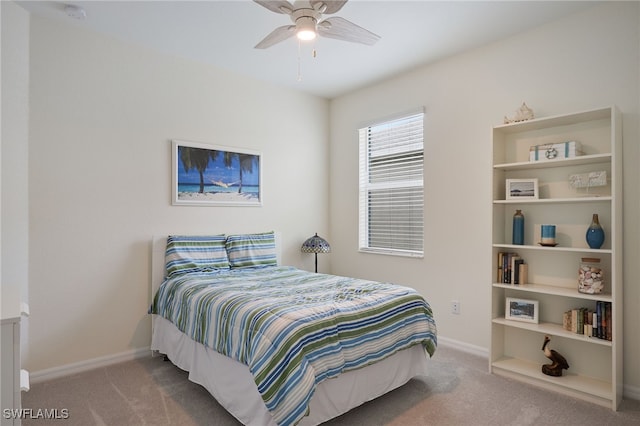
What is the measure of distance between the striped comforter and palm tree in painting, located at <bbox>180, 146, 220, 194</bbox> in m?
1.07

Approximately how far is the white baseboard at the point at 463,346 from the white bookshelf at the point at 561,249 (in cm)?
21

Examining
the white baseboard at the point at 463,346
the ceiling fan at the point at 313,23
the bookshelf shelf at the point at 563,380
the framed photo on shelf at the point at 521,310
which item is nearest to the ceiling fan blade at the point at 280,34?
the ceiling fan at the point at 313,23

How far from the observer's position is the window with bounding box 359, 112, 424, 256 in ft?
12.8

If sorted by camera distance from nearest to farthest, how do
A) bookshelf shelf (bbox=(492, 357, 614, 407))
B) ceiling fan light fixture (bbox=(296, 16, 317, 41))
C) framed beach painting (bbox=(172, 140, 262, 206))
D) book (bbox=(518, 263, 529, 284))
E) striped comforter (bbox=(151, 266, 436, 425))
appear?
striped comforter (bbox=(151, 266, 436, 425)) → ceiling fan light fixture (bbox=(296, 16, 317, 41)) → bookshelf shelf (bbox=(492, 357, 614, 407)) → book (bbox=(518, 263, 529, 284)) → framed beach painting (bbox=(172, 140, 262, 206))

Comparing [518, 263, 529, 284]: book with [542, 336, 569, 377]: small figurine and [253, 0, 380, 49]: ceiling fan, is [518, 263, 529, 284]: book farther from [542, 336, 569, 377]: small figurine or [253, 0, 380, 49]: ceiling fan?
[253, 0, 380, 49]: ceiling fan

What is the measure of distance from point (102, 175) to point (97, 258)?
69 cm

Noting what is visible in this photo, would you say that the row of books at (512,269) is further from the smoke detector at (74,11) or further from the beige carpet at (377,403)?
the smoke detector at (74,11)

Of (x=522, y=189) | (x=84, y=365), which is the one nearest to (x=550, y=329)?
(x=522, y=189)

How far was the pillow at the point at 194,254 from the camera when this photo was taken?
10.8 feet

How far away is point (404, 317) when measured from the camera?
100 inches

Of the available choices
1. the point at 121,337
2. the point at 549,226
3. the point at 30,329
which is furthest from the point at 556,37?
the point at 30,329

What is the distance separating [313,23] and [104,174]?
213 centimetres

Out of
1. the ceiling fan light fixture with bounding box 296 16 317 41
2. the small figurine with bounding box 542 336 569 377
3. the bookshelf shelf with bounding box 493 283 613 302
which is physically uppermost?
the ceiling fan light fixture with bounding box 296 16 317 41

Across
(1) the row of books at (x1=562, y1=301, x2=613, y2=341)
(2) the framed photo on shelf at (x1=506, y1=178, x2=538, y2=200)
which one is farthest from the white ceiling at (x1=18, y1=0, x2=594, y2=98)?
(1) the row of books at (x1=562, y1=301, x2=613, y2=341)
